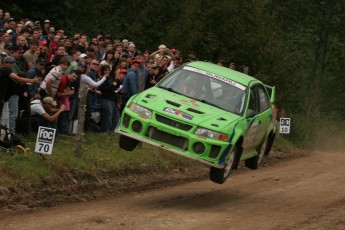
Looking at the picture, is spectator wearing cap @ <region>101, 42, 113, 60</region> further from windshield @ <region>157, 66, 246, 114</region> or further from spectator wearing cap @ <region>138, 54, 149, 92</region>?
windshield @ <region>157, 66, 246, 114</region>

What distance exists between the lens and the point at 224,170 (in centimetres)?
1426

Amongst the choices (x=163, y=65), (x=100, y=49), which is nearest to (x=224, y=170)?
(x=163, y=65)

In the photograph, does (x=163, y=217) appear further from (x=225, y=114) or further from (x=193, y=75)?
(x=193, y=75)

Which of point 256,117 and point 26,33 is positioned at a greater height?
point 26,33

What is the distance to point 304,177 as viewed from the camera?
20188 millimetres

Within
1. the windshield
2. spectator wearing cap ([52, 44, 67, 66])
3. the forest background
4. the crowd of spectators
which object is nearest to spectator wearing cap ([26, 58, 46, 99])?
the crowd of spectators

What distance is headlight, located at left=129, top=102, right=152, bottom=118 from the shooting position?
45.8 feet

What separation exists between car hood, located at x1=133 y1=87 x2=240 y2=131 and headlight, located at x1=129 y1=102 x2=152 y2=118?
62 millimetres

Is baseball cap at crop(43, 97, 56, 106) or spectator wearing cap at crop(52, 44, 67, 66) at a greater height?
spectator wearing cap at crop(52, 44, 67, 66)

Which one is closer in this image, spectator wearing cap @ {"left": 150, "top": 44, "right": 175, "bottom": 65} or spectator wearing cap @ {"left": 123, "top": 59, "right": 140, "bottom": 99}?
spectator wearing cap @ {"left": 123, "top": 59, "right": 140, "bottom": 99}

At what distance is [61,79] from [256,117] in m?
4.24

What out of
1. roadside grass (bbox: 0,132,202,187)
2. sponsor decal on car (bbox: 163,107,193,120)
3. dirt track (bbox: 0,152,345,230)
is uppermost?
sponsor decal on car (bbox: 163,107,193,120)

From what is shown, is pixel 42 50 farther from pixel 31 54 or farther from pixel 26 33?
pixel 26 33

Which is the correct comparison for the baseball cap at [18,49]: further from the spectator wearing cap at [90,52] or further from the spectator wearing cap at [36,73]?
the spectator wearing cap at [90,52]
